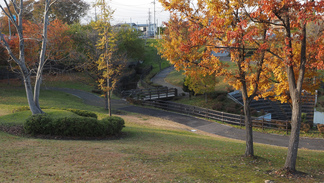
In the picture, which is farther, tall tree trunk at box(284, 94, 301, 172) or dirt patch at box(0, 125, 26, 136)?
dirt patch at box(0, 125, 26, 136)

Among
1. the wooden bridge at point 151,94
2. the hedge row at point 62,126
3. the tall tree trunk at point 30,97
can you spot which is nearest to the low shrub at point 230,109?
the wooden bridge at point 151,94

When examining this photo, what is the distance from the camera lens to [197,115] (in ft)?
77.9

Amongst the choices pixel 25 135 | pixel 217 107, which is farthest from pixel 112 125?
pixel 217 107

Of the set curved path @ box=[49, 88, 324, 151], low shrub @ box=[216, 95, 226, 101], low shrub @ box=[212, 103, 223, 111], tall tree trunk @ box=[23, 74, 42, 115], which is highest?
tall tree trunk @ box=[23, 74, 42, 115]

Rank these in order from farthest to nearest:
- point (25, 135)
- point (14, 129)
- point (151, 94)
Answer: point (151, 94) → point (14, 129) → point (25, 135)

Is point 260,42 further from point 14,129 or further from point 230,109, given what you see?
point 230,109

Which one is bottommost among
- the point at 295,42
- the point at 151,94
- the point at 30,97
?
the point at 151,94

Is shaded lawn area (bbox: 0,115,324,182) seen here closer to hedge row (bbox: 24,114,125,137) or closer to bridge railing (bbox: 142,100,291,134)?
hedge row (bbox: 24,114,125,137)

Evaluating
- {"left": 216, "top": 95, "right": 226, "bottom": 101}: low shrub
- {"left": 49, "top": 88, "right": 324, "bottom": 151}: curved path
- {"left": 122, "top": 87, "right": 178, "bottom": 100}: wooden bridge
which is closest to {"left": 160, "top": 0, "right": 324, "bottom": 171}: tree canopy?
{"left": 49, "top": 88, "right": 324, "bottom": 151}: curved path

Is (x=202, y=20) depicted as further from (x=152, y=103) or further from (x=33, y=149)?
(x=152, y=103)

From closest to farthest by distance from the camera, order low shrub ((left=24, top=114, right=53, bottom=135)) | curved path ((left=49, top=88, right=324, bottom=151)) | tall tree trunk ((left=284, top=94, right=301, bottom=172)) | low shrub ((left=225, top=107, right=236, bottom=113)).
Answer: tall tree trunk ((left=284, top=94, right=301, bottom=172)), low shrub ((left=24, top=114, right=53, bottom=135)), curved path ((left=49, top=88, right=324, bottom=151)), low shrub ((left=225, top=107, right=236, bottom=113))

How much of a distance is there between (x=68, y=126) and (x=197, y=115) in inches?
536

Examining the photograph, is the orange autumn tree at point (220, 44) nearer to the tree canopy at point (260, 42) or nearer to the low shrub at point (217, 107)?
the tree canopy at point (260, 42)

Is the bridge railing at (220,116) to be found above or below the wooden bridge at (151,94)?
below
